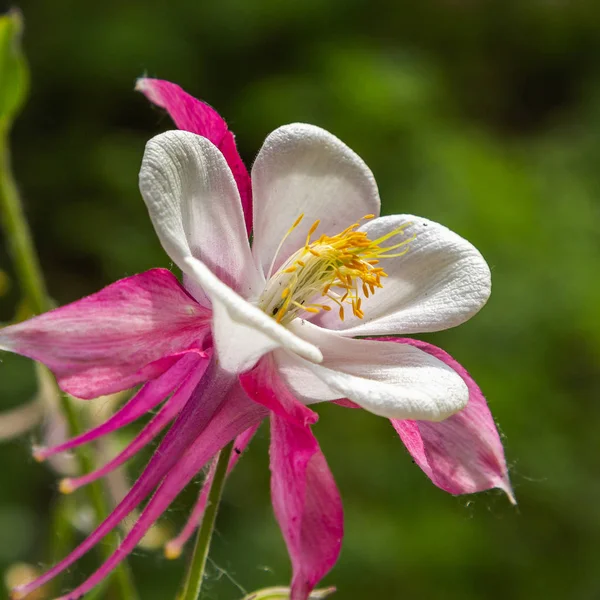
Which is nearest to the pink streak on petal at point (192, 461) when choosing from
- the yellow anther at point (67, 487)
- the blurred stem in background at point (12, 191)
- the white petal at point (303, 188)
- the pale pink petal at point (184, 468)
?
the pale pink petal at point (184, 468)

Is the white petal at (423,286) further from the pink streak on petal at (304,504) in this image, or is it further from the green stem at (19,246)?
the green stem at (19,246)

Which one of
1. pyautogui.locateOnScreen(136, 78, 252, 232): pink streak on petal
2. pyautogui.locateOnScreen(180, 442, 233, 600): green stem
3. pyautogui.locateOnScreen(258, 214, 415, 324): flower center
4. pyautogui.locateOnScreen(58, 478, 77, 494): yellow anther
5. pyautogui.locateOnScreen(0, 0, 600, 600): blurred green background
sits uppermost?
pyautogui.locateOnScreen(136, 78, 252, 232): pink streak on petal

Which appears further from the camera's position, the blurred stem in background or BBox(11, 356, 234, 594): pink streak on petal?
the blurred stem in background

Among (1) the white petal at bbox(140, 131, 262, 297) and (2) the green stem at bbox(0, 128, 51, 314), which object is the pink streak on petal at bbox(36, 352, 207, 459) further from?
(2) the green stem at bbox(0, 128, 51, 314)

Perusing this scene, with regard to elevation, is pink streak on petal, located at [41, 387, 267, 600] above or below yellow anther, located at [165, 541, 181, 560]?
above

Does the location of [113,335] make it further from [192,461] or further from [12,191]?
[12,191]

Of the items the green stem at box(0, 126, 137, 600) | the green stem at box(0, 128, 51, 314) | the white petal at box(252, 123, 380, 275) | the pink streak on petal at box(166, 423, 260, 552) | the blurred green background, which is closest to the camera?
the pink streak on petal at box(166, 423, 260, 552)

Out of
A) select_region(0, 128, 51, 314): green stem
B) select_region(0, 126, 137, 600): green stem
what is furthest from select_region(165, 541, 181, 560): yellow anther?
select_region(0, 128, 51, 314): green stem
